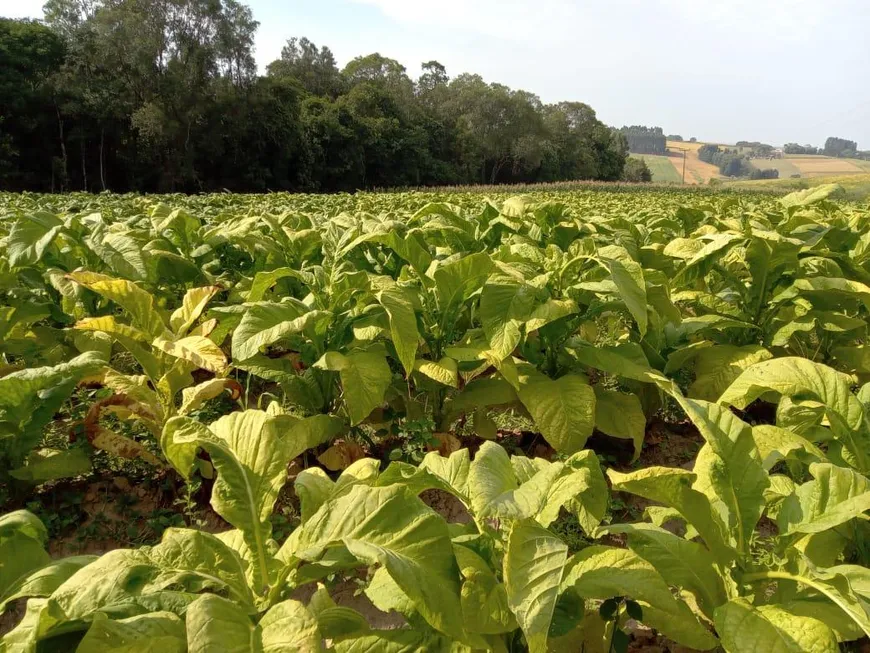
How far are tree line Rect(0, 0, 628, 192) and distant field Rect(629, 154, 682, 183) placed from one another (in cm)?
5427

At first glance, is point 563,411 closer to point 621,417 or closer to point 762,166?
point 621,417

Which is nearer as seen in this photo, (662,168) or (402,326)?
(402,326)

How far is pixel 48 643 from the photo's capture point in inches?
39.5

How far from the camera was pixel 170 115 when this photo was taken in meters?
34.5

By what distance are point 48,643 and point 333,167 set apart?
142 feet

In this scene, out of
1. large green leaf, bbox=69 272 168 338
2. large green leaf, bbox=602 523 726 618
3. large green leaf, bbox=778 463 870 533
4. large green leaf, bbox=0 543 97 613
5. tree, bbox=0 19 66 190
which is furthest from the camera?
tree, bbox=0 19 66 190

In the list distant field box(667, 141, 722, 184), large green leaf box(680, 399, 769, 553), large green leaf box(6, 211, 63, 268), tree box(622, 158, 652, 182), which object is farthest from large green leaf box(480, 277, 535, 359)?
tree box(622, 158, 652, 182)

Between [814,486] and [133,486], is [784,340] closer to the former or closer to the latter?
[814,486]

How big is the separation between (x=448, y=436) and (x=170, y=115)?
37621 mm

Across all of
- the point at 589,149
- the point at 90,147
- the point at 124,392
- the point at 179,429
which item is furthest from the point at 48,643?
the point at 589,149

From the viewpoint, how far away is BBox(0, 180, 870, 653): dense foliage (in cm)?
106

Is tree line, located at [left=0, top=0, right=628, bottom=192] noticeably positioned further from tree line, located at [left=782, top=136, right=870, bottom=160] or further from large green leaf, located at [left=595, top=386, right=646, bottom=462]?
tree line, located at [left=782, top=136, right=870, bottom=160]

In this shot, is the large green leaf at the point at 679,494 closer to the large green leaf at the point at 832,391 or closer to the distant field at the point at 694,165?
the large green leaf at the point at 832,391

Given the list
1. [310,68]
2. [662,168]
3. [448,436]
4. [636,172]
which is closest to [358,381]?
[448,436]
